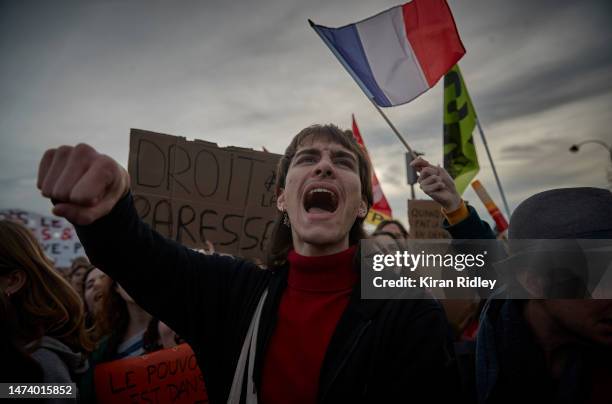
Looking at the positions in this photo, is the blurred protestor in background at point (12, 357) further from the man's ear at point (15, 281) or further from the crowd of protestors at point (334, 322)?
the man's ear at point (15, 281)

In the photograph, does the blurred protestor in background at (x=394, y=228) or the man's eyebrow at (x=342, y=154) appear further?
the blurred protestor in background at (x=394, y=228)

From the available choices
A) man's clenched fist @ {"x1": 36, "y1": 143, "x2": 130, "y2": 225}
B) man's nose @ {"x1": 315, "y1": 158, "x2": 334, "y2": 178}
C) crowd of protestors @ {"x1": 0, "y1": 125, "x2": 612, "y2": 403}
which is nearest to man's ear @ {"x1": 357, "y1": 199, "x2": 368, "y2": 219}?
crowd of protestors @ {"x1": 0, "y1": 125, "x2": 612, "y2": 403}

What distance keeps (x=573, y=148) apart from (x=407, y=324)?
893 inches

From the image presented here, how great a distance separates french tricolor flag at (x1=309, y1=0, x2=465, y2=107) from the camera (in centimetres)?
281

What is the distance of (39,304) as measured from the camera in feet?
6.57

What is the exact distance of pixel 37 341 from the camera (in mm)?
1923

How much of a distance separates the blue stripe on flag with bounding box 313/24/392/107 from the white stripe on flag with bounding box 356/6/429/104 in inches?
1.2

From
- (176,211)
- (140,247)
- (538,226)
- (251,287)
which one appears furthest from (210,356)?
(176,211)

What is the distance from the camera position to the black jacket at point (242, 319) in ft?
4.33

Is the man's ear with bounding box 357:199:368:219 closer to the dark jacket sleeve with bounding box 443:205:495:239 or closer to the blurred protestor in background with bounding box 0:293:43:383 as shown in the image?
the dark jacket sleeve with bounding box 443:205:495:239

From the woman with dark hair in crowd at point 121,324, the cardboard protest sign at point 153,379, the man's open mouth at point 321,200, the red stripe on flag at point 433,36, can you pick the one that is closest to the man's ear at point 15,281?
the cardboard protest sign at point 153,379

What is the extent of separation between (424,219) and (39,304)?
400cm

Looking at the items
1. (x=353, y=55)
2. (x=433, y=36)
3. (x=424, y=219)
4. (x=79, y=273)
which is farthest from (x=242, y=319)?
(x=79, y=273)

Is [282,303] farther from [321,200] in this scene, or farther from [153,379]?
[153,379]
